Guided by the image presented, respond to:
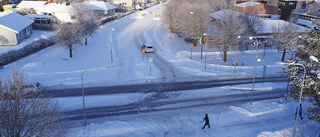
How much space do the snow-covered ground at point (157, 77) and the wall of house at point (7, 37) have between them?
2.04 metres

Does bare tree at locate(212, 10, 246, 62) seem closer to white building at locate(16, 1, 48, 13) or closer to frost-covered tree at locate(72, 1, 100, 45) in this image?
frost-covered tree at locate(72, 1, 100, 45)

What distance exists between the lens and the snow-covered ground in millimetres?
Result: 20031

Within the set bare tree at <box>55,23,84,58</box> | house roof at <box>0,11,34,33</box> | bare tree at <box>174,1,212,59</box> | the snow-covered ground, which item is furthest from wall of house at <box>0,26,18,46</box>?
bare tree at <box>174,1,212,59</box>

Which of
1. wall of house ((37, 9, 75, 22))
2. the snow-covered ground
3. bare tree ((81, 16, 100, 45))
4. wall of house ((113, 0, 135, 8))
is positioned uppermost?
wall of house ((113, 0, 135, 8))

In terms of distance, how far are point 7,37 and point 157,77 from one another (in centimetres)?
2678

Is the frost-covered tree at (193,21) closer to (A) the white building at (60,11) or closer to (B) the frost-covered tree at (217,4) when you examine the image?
(B) the frost-covered tree at (217,4)

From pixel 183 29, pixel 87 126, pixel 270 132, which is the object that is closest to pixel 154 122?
pixel 87 126

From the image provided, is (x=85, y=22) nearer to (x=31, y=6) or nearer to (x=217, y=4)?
(x=31, y=6)

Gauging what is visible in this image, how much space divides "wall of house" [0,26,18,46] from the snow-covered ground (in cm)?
204

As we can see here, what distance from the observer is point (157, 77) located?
31719 mm

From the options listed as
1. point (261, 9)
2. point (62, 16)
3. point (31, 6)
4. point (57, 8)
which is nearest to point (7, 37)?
point (62, 16)

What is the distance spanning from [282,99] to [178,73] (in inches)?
499

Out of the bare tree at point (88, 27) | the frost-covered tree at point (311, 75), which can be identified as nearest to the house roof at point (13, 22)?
the bare tree at point (88, 27)

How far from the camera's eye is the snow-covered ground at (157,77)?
20.0 metres
